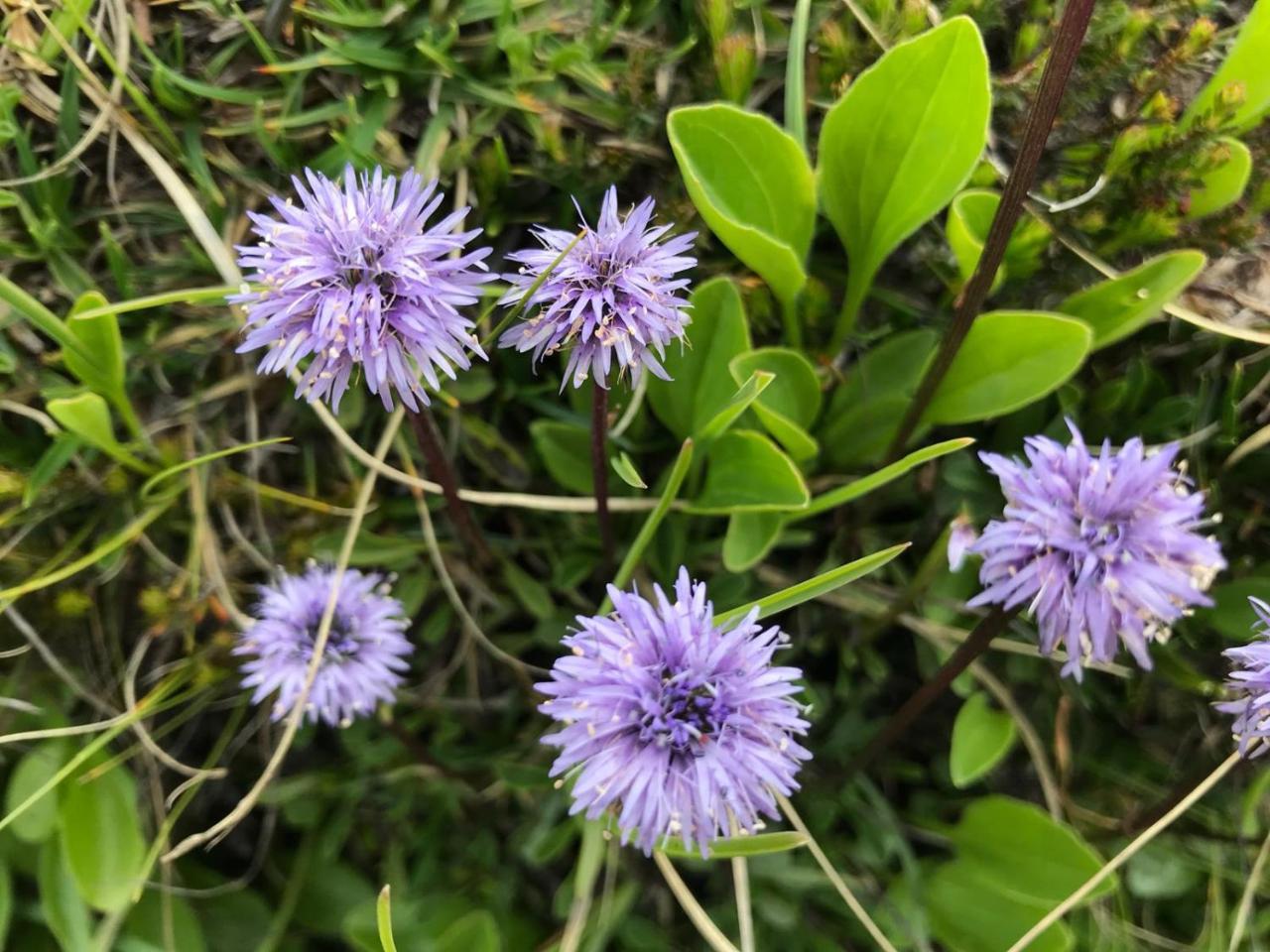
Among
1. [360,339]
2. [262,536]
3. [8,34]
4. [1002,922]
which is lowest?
[1002,922]

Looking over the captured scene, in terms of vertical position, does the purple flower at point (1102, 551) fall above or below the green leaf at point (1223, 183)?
below

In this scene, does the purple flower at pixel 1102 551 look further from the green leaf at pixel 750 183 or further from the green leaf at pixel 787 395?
the green leaf at pixel 750 183

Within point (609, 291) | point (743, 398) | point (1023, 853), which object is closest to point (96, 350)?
point (609, 291)

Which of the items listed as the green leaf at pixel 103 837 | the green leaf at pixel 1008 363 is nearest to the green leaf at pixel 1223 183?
the green leaf at pixel 1008 363

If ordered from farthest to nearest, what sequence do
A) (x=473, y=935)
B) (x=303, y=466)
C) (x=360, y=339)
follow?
1. (x=303, y=466)
2. (x=473, y=935)
3. (x=360, y=339)

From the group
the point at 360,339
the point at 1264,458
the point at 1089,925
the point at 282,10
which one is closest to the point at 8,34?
the point at 282,10

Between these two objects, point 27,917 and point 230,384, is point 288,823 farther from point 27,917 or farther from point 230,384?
point 230,384

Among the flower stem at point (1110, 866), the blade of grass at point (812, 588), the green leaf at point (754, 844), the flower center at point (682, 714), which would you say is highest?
the blade of grass at point (812, 588)
